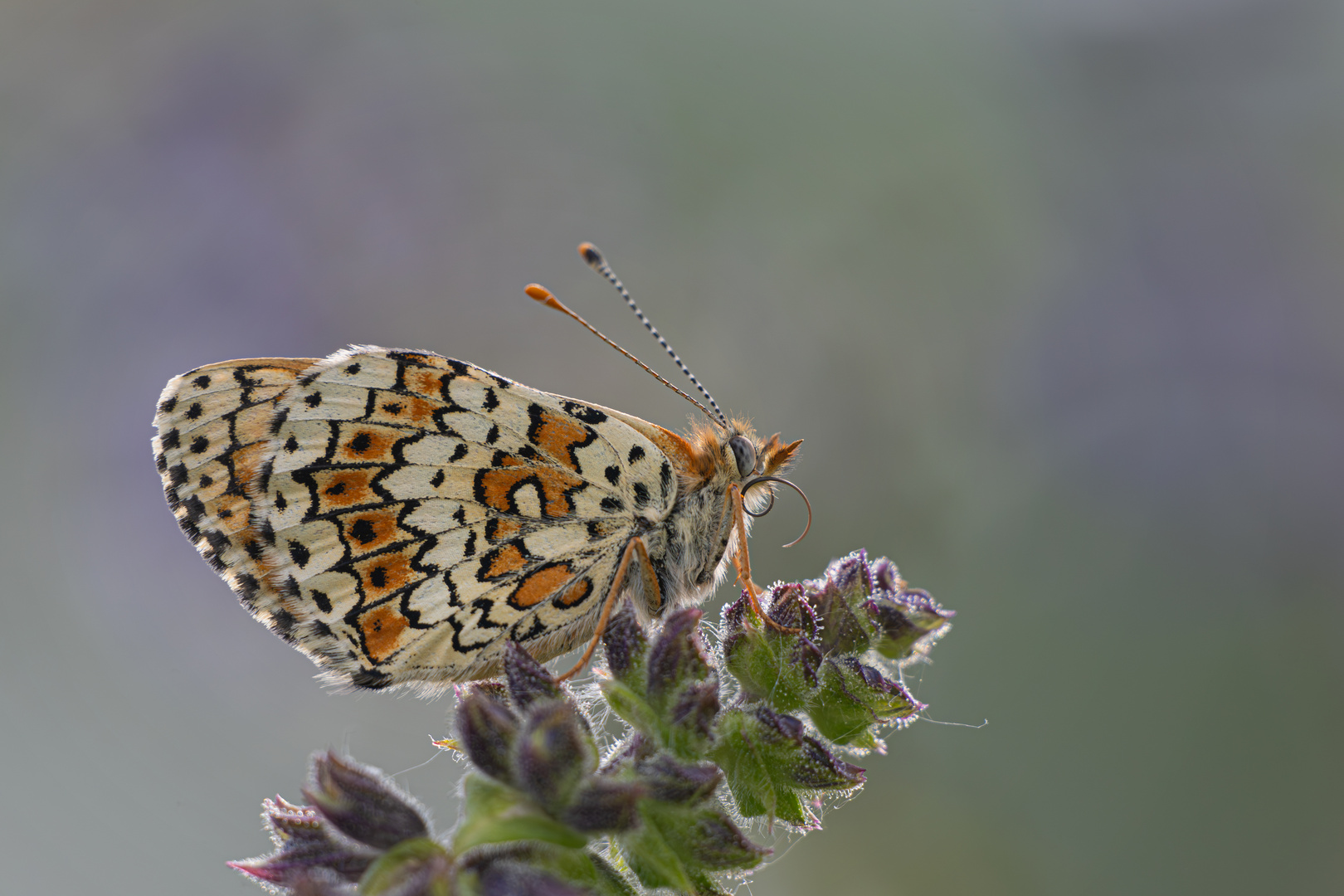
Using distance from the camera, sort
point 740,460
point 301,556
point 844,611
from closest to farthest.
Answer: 1. point 844,611
2. point 301,556
3. point 740,460

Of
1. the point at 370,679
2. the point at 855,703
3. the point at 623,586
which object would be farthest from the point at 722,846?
the point at 370,679

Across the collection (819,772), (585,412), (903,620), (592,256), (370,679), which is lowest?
(819,772)

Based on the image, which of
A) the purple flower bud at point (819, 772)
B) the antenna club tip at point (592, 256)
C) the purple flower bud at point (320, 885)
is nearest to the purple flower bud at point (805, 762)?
the purple flower bud at point (819, 772)

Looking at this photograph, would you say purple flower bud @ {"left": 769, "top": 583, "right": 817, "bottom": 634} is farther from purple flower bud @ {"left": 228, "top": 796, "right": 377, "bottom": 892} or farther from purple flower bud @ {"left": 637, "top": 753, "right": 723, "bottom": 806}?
purple flower bud @ {"left": 228, "top": 796, "right": 377, "bottom": 892}

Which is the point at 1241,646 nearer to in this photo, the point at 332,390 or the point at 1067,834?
the point at 1067,834

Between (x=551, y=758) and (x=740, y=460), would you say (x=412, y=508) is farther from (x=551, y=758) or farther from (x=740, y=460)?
(x=551, y=758)
